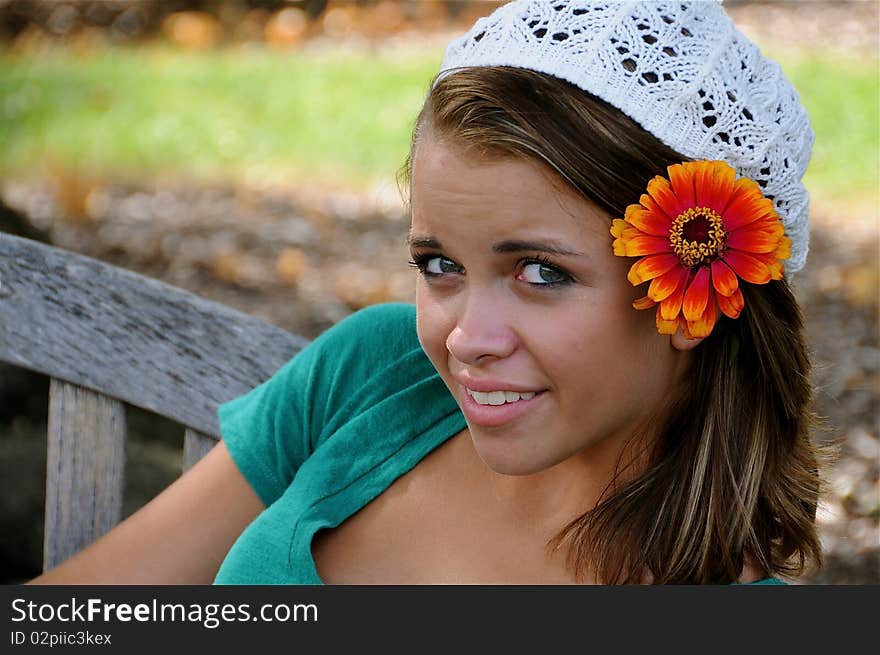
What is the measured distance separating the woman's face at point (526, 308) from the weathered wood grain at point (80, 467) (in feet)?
2.63

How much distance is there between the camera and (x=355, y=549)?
2242mm

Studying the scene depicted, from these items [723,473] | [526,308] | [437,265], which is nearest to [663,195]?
[526,308]

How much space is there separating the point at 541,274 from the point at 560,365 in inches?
5.5

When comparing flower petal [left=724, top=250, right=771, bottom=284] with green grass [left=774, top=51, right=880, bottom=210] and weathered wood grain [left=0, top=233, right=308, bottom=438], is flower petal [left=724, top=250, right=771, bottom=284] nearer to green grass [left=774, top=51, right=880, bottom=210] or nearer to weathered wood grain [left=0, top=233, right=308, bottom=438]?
weathered wood grain [left=0, top=233, right=308, bottom=438]

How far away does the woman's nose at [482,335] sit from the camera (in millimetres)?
1858

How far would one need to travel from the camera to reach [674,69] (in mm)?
1860

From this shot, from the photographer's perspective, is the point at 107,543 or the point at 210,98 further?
the point at 210,98

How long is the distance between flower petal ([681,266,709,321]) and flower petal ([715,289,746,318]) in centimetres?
3

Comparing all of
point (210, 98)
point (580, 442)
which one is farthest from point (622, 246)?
point (210, 98)

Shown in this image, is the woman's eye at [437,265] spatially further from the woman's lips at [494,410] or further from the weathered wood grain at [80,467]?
the weathered wood grain at [80,467]

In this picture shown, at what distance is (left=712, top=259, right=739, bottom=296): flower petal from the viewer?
6.16 feet

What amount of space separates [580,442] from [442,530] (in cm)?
41

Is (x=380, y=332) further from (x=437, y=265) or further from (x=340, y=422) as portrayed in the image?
(x=437, y=265)
